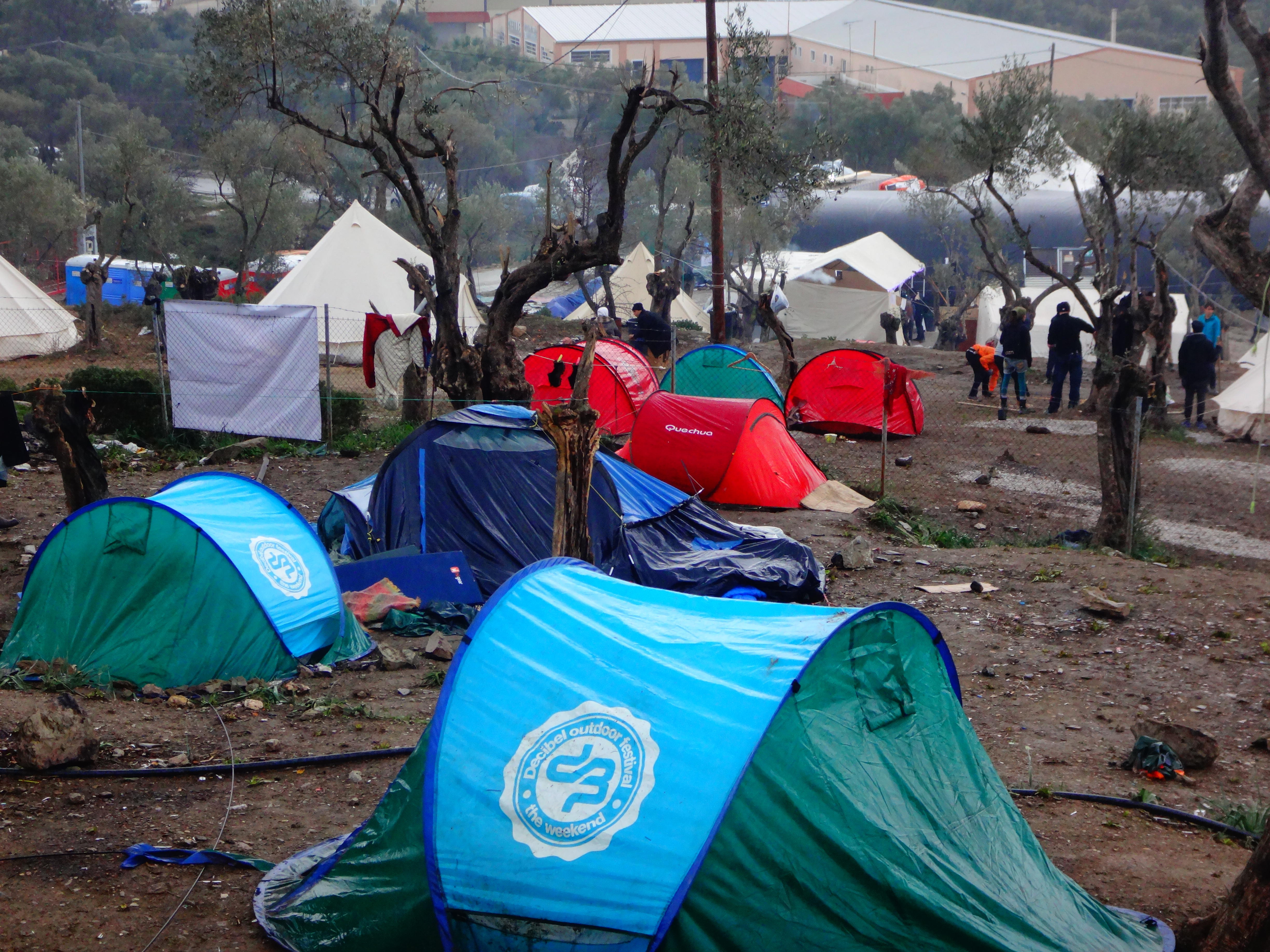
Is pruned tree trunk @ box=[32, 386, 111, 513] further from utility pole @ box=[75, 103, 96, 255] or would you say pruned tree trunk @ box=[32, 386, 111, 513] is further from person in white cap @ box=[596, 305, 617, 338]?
utility pole @ box=[75, 103, 96, 255]

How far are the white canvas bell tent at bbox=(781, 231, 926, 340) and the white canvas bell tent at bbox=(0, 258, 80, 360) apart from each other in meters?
16.7

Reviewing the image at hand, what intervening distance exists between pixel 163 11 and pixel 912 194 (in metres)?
49.4

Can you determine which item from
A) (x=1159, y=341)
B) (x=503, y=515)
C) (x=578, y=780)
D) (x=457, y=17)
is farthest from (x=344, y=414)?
(x=457, y=17)

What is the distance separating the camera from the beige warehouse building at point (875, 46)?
5497cm

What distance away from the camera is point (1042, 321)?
2638 cm

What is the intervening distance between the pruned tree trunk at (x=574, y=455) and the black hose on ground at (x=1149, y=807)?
282 centimetres

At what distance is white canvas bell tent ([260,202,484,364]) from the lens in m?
20.4

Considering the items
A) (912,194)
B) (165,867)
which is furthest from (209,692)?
(912,194)

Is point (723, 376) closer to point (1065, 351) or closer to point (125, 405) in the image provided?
point (1065, 351)

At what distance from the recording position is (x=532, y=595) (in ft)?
14.2

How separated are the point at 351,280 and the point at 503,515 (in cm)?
1309

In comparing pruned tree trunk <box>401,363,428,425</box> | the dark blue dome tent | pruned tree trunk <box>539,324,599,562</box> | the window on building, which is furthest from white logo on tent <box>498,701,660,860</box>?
the window on building

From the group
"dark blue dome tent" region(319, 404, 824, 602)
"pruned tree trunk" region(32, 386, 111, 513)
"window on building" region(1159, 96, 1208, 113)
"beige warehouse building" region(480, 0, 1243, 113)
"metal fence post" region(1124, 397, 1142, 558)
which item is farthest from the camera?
"beige warehouse building" region(480, 0, 1243, 113)

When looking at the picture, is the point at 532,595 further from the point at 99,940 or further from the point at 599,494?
the point at 599,494
